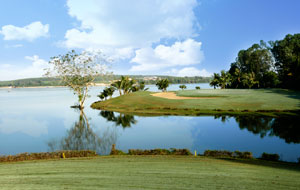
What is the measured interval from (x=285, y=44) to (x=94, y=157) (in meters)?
130

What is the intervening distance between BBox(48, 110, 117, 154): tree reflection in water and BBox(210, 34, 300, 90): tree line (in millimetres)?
94301

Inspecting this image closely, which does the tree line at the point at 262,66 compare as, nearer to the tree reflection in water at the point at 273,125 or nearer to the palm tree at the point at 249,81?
the palm tree at the point at 249,81

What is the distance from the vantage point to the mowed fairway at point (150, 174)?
480 inches

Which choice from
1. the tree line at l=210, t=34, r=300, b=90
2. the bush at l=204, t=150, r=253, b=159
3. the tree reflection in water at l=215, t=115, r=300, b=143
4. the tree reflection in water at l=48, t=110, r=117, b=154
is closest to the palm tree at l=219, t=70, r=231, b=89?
the tree line at l=210, t=34, r=300, b=90

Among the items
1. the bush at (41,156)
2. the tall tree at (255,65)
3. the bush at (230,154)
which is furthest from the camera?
the tall tree at (255,65)

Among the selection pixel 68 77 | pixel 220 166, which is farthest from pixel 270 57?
pixel 220 166

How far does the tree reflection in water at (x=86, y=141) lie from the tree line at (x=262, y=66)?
309 ft

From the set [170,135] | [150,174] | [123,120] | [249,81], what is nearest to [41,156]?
[150,174]

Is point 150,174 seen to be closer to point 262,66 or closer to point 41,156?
point 41,156

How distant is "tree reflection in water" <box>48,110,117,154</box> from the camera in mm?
26141

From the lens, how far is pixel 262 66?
123250 millimetres

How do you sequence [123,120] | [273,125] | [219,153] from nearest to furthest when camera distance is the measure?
[219,153]
[273,125]
[123,120]

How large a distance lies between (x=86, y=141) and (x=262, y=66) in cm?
12680

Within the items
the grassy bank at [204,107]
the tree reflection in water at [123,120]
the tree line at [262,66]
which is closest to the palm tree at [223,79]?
the tree line at [262,66]
